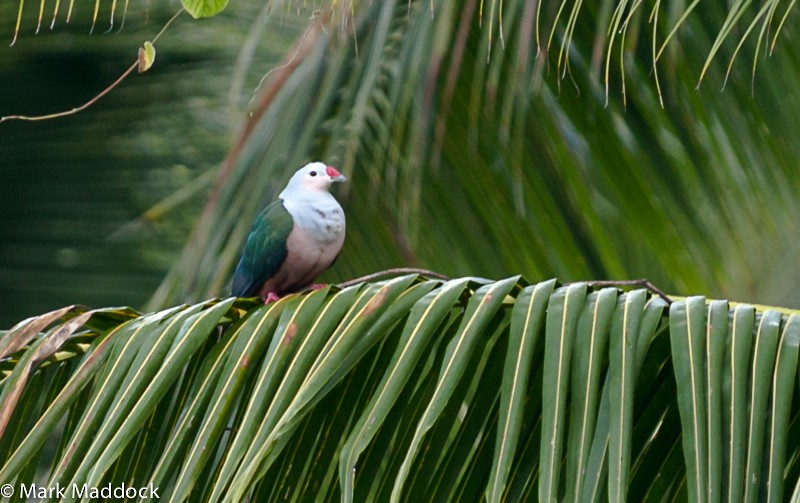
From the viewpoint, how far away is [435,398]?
1522 millimetres

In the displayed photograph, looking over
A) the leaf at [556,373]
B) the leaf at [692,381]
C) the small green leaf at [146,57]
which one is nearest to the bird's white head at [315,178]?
the small green leaf at [146,57]

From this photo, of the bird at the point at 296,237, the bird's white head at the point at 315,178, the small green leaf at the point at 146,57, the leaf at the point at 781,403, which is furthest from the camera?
the bird's white head at the point at 315,178

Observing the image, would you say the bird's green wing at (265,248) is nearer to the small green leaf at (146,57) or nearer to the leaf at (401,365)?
the small green leaf at (146,57)

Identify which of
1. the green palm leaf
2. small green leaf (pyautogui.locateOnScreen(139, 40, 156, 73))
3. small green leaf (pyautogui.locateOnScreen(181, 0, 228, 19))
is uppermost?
small green leaf (pyautogui.locateOnScreen(181, 0, 228, 19))

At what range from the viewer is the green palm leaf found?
1.47m

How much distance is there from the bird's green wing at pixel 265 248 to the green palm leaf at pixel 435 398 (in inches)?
33.0

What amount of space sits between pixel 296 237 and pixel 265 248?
0.08 meters

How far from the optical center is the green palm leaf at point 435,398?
4.82ft

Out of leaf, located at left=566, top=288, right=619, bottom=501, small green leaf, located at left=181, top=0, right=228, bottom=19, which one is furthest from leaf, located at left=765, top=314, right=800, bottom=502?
small green leaf, located at left=181, top=0, right=228, bottom=19

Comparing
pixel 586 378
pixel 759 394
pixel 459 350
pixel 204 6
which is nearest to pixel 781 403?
pixel 759 394

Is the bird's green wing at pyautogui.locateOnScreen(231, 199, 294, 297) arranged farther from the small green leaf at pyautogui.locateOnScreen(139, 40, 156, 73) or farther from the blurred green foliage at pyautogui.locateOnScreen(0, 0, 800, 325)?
the small green leaf at pyautogui.locateOnScreen(139, 40, 156, 73)

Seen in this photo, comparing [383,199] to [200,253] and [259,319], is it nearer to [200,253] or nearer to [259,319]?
[200,253]

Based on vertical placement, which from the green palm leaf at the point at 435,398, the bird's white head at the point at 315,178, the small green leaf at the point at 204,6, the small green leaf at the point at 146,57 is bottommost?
the green palm leaf at the point at 435,398

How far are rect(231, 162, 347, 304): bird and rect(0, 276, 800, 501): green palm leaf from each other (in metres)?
0.84
